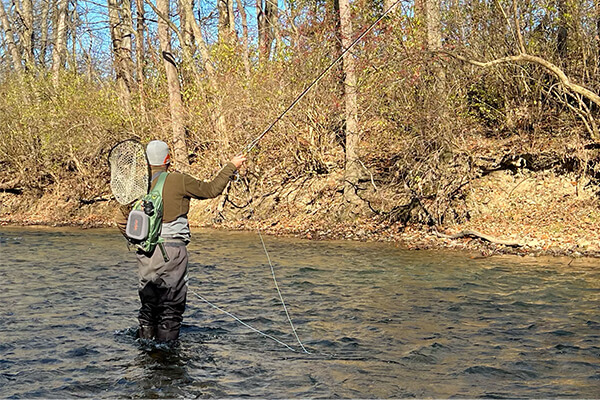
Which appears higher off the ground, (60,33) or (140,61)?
(60,33)

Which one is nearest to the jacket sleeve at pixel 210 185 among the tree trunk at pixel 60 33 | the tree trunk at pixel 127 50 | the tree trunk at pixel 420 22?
the tree trunk at pixel 420 22

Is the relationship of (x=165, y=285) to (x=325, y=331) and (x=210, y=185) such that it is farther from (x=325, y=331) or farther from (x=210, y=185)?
(x=325, y=331)

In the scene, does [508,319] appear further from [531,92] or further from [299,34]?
[299,34]

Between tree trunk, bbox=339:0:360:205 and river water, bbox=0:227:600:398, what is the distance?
561cm

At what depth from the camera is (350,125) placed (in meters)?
18.9

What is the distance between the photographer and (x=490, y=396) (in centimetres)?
537

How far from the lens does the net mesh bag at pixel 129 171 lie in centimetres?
675

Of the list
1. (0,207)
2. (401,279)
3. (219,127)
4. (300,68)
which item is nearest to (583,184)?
(401,279)

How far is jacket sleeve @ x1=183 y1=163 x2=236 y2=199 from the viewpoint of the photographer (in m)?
6.41

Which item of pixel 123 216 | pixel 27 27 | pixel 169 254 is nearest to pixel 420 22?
pixel 123 216

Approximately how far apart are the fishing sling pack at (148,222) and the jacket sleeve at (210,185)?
26 centimetres

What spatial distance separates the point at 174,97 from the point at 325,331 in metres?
17.4

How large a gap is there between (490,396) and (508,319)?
288cm

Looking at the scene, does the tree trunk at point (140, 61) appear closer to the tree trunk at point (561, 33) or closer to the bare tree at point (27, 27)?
the bare tree at point (27, 27)
